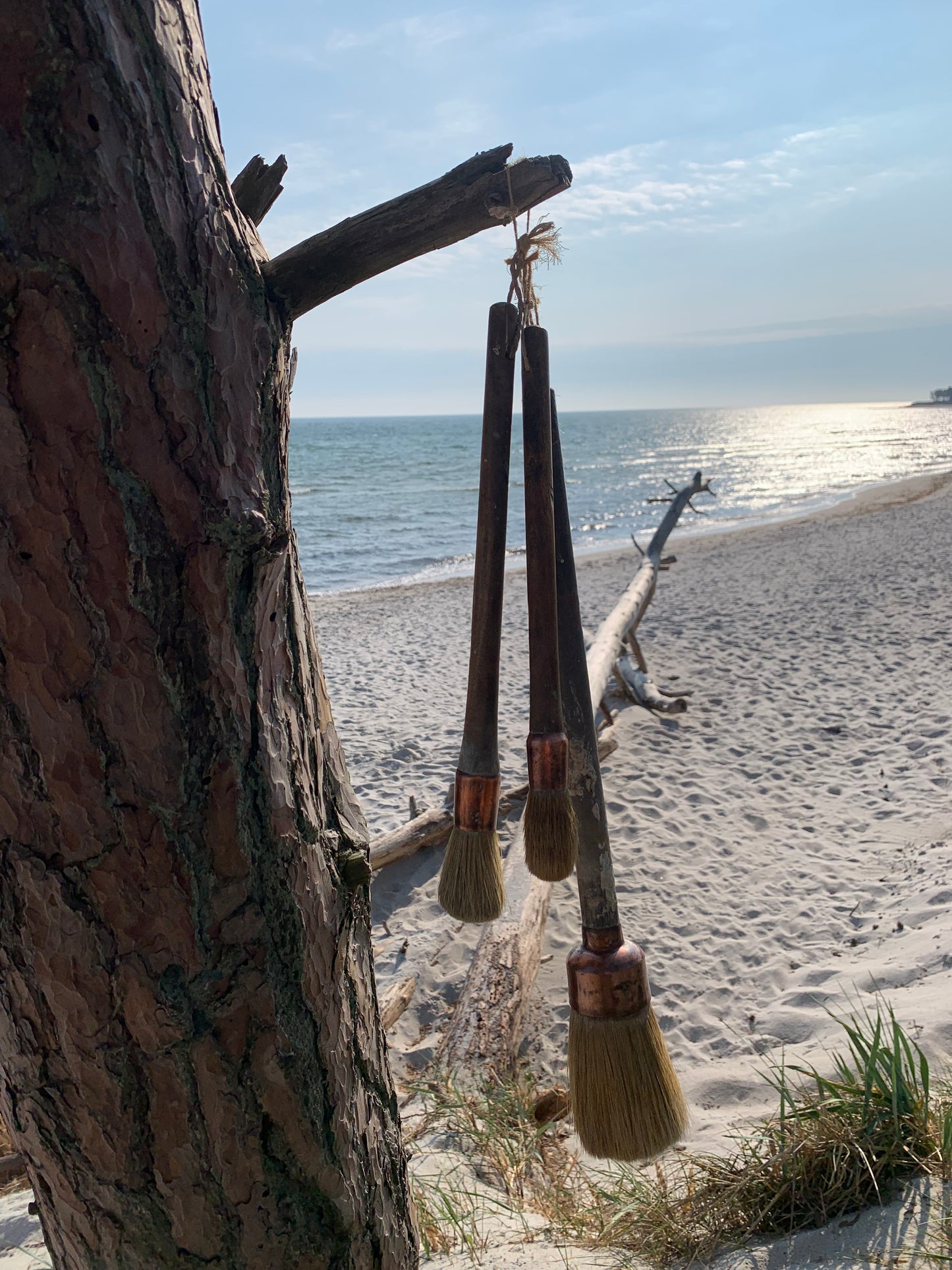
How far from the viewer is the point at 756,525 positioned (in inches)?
933

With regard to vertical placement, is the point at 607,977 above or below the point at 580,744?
below

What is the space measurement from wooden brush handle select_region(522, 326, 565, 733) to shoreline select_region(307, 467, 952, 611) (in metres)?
12.0

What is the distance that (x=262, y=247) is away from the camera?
1.13 metres

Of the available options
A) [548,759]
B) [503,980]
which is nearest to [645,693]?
[503,980]

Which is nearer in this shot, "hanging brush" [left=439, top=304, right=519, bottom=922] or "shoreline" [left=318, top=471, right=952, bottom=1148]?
"hanging brush" [left=439, top=304, right=519, bottom=922]

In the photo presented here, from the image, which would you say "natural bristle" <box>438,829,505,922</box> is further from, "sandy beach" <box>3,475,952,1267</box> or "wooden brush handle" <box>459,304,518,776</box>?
"sandy beach" <box>3,475,952,1267</box>

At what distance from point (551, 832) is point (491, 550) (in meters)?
0.51

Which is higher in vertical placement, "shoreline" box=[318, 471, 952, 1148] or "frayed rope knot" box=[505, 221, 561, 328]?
"frayed rope knot" box=[505, 221, 561, 328]

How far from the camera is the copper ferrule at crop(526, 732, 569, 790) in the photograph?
56.9 inches

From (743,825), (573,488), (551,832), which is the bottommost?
(743,825)

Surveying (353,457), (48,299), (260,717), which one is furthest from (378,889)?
(353,457)

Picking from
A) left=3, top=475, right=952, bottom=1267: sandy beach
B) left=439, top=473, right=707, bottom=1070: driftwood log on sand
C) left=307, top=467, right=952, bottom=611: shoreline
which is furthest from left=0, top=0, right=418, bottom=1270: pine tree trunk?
left=307, top=467, right=952, bottom=611: shoreline

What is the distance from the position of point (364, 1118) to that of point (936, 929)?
3.43 metres

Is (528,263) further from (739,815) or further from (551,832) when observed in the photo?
(739,815)
